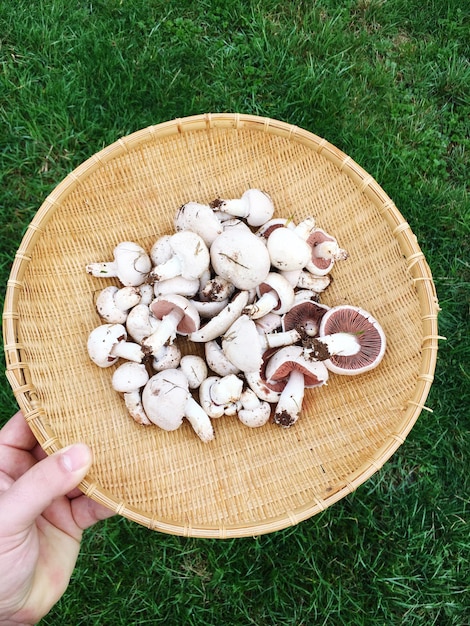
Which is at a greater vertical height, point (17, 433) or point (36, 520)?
point (17, 433)

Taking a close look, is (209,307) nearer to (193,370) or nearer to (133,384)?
(193,370)

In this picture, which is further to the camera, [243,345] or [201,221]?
[201,221]

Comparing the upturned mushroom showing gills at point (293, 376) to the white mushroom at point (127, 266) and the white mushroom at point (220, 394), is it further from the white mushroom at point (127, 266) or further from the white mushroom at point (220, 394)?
the white mushroom at point (127, 266)

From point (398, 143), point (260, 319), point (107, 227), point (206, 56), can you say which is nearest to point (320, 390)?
point (260, 319)

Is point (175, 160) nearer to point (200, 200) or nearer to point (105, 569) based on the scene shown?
point (200, 200)

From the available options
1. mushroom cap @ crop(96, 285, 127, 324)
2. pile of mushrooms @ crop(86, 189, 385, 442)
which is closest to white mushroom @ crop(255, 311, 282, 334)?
pile of mushrooms @ crop(86, 189, 385, 442)

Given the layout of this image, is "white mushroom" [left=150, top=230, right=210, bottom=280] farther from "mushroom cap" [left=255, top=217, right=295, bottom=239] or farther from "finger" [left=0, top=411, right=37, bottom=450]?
"finger" [left=0, top=411, right=37, bottom=450]

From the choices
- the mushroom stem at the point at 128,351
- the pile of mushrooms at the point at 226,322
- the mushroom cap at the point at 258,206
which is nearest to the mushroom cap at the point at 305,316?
the pile of mushrooms at the point at 226,322

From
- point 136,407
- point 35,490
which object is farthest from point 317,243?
point 35,490
